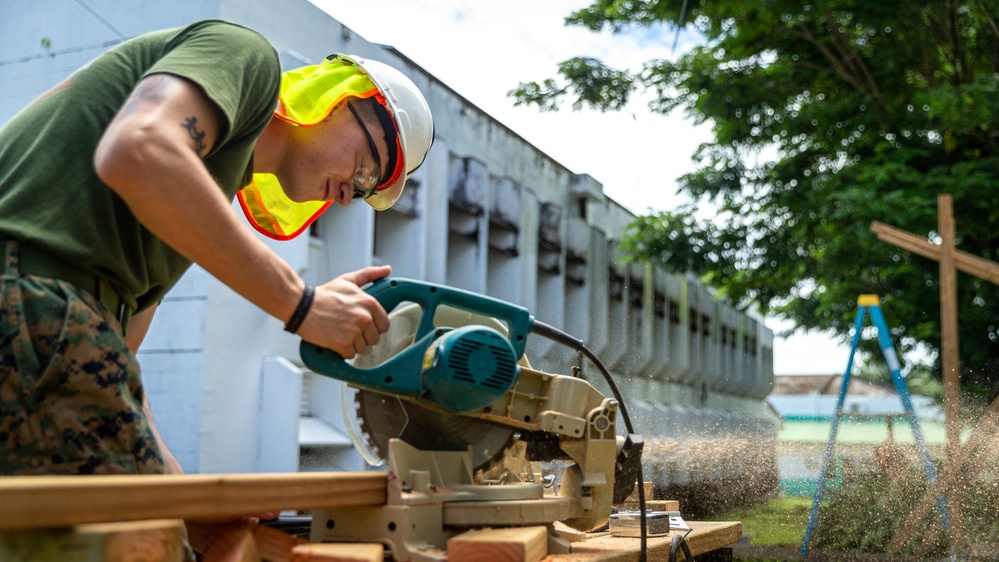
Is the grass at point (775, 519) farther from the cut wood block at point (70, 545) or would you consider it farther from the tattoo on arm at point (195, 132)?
the cut wood block at point (70, 545)

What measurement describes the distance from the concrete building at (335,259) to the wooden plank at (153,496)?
274 inches

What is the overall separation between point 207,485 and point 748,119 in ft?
36.8

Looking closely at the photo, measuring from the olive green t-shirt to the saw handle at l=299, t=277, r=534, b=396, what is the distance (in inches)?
12.6

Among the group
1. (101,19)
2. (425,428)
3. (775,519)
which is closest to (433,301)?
(425,428)

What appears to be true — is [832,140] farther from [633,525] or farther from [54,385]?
[54,385]

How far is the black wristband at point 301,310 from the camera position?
4.72ft

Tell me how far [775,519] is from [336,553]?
880 centimetres

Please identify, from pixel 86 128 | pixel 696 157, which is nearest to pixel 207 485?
pixel 86 128

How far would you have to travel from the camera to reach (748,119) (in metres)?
11.5

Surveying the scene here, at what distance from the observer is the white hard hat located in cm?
189

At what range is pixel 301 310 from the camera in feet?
4.75

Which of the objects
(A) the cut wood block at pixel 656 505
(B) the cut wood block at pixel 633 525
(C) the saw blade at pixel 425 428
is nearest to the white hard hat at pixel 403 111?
(C) the saw blade at pixel 425 428

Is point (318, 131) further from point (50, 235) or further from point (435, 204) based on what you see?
point (435, 204)

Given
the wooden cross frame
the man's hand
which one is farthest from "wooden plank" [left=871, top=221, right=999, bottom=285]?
the man's hand
